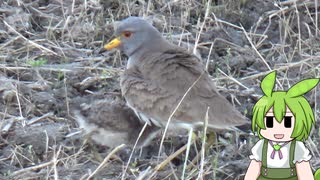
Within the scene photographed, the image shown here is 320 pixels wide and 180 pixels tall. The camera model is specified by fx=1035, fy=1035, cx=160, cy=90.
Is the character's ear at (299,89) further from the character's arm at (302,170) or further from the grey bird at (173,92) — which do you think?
the grey bird at (173,92)

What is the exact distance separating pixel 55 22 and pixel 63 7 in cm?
21

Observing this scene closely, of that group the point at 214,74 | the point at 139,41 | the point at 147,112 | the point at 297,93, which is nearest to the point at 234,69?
the point at 214,74

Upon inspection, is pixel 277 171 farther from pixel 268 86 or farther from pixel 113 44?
pixel 113 44

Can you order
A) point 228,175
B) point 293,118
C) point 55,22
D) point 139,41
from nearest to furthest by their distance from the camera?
point 293,118 < point 228,175 < point 139,41 < point 55,22

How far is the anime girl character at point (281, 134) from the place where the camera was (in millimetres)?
4738

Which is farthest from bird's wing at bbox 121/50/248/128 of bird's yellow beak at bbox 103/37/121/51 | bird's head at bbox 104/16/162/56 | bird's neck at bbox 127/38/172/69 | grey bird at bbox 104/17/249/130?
bird's yellow beak at bbox 103/37/121/51

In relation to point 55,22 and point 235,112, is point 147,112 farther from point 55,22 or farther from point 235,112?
point 55,22

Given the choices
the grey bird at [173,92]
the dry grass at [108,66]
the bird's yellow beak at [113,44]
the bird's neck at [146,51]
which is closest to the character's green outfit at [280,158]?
the dry grass at [108,66]

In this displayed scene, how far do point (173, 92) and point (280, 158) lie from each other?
1.35 m

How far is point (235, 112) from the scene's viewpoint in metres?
5.98

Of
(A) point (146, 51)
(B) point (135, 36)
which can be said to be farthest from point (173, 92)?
(B) point (135, 36)

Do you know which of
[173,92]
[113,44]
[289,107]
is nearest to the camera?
[289,107]

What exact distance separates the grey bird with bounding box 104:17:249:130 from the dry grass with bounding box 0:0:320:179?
20 centimetres

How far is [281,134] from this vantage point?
15.6ft
